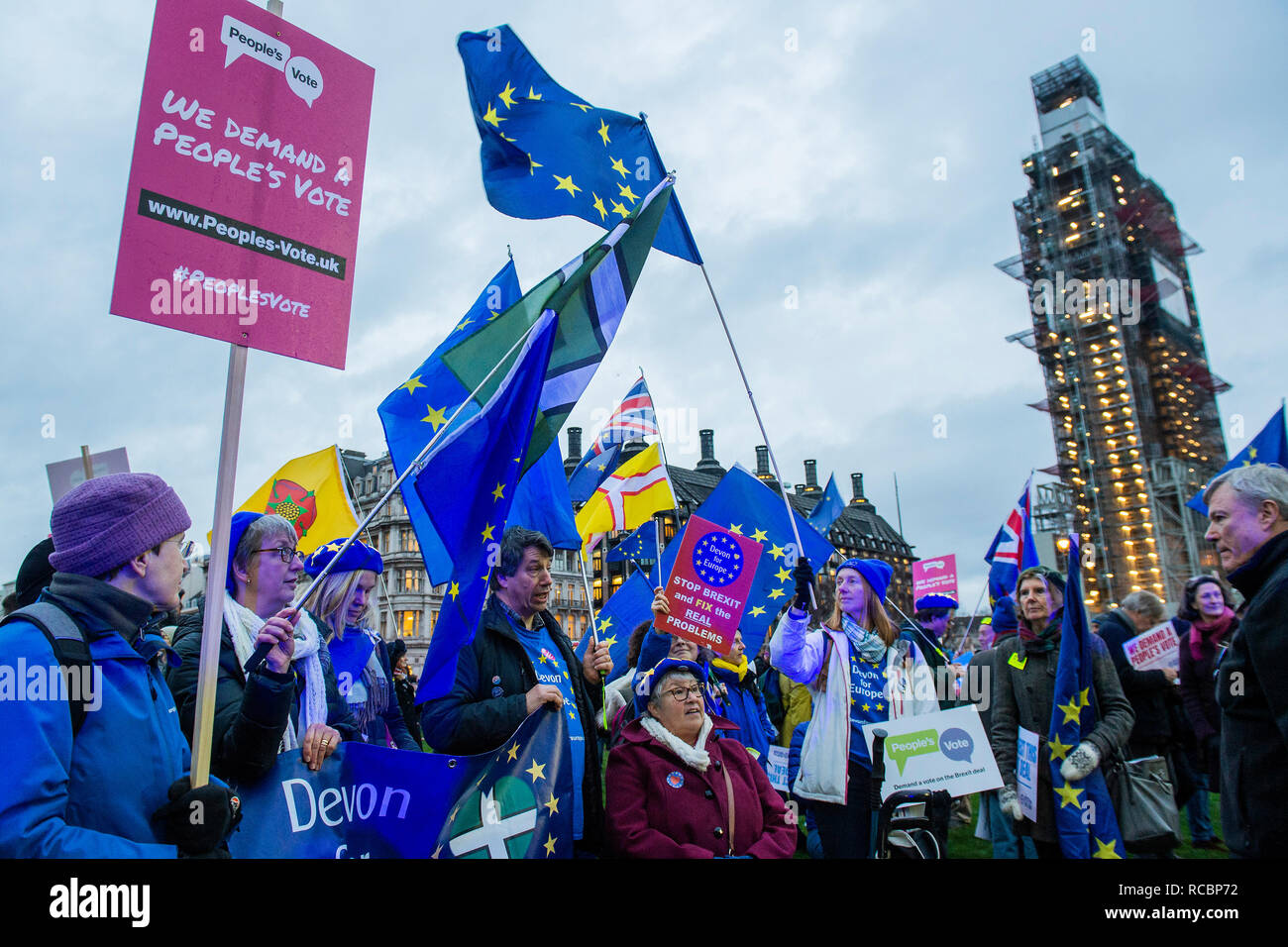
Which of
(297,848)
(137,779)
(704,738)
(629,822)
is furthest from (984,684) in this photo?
(137,779)

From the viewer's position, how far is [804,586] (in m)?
5.15

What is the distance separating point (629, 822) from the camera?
3.57 m

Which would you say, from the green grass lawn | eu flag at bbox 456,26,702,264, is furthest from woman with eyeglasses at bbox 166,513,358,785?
the green grass lawn

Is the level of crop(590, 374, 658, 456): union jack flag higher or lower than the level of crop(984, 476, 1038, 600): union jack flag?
higher

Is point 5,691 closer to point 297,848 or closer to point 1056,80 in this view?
point 297,848

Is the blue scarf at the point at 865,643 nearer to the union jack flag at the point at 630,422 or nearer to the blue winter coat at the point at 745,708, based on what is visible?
the blue winter coat at the point at 745,708

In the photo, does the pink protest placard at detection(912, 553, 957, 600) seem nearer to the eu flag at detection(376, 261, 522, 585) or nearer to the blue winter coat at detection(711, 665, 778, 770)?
the blue winter coat at detection(711, 665, 778, 770)

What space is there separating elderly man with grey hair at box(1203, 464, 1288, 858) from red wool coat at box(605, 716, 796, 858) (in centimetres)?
180

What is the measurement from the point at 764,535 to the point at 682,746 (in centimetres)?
292

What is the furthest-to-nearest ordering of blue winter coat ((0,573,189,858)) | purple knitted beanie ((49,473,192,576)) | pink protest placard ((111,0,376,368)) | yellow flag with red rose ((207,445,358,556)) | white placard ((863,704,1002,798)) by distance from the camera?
yellow flag with red rose ((207,445,358,556))
white placard ((863,704,1002,798))
pink protest placard ((111,0,376,368))
purple knitted beanie ((49,473,192,576))
blue winter coat ((0,573,189,858))

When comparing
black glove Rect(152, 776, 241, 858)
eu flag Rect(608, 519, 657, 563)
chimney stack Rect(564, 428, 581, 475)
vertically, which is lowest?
black glove Rect(152, 776, 241, 858)

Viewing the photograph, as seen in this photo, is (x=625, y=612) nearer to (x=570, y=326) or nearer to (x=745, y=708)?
(x=745, y=708)

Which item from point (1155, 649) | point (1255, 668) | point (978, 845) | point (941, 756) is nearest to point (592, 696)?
point (941, 756)

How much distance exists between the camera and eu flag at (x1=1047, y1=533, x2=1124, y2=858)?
439 cm
